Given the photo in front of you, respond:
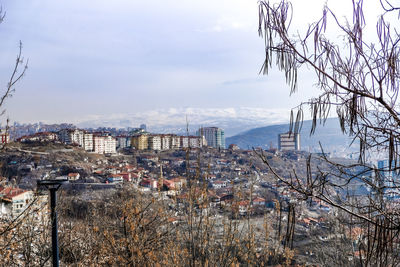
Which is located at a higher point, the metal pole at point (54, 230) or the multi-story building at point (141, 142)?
the metal pole at point (54, 230)

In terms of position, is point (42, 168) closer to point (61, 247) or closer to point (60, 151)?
point (60, 151)

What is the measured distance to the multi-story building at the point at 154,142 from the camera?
52.0 m

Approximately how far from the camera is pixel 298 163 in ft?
141

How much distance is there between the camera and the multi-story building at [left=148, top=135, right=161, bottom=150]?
5197 centimetres

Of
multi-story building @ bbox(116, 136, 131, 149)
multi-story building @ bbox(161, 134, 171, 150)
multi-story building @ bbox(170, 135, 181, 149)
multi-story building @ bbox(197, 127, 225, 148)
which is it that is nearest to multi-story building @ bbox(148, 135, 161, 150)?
multi-story building @ bbox(161, 134, 171, 150)

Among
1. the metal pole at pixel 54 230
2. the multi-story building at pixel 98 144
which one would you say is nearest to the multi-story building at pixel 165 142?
the multi-story building at pixel 98 144

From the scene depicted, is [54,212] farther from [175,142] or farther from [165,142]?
[175,142]

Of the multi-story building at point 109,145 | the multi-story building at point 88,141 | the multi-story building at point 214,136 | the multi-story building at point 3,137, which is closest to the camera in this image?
the multi-story building at point 3,137

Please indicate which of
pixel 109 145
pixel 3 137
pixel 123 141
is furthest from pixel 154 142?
pixel 3 137

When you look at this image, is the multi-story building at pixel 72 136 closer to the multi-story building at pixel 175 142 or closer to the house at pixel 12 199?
the multi-story building at pixel 175 142

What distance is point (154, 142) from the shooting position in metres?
52.0

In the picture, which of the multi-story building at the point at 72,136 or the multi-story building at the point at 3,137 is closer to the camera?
the multi-story building at the point at 3,137

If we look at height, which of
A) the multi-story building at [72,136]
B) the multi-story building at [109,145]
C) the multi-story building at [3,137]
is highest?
the multi-story building at [3,137]

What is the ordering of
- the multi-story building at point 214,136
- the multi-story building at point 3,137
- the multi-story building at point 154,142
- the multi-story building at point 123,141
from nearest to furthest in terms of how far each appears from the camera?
the multi-story building at point 3,137 → the multi-story building at point 154,142 → the multi-story building at point 123,141 → the multi-story building at point 214,136
